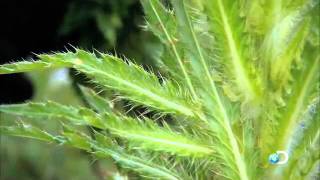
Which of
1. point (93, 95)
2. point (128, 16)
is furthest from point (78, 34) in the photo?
point (93, 95)

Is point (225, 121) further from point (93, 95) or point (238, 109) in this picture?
point (93, 95)

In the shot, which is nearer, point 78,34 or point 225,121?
point 225,121

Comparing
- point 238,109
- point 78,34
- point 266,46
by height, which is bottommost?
point 238,109

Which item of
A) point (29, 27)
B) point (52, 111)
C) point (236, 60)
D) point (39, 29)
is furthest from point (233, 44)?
point (29, 27)

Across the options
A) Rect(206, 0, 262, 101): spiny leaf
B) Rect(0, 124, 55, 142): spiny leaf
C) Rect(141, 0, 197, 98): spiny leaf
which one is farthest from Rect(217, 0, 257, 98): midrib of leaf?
Rect(0, 124, 55, 142): spiny leaf

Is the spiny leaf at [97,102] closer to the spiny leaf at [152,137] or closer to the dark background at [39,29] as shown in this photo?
the spiny leaf at [152,137]

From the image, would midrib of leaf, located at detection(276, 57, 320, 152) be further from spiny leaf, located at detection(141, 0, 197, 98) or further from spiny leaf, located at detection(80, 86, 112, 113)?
spiny leaf, located at detection(80, 86, 112, 113)

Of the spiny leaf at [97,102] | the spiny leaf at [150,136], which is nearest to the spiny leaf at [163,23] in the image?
the spiny leaf at [150,136]

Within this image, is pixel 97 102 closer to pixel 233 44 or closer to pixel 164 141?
pixel 164 141
